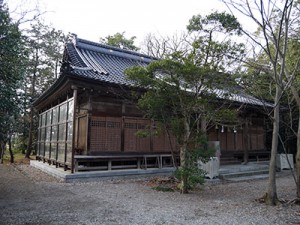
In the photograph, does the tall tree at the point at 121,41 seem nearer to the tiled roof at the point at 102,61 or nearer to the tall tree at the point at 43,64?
the tall tree at the point at 43,64

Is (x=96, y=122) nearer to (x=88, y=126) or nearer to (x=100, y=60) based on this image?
(x=88, y=126)

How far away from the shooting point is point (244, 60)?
301 inches

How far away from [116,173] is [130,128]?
6.62 ft

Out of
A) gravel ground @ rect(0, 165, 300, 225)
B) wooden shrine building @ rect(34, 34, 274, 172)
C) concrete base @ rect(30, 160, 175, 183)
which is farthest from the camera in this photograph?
wooden shrine building @ rect(34, 34, 274, 172)

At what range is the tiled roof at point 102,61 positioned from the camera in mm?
10383

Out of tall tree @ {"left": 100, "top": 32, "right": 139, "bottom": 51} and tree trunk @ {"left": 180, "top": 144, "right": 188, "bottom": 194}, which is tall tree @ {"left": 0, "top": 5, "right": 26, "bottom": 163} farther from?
tall tree @ {"left": 100, "top": 32, "right": 139, "bottom": 51}

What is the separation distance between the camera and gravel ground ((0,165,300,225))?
202 inches

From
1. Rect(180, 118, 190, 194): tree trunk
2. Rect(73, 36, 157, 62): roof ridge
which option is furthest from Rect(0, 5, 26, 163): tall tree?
Rect(73, 36, 157, 62): roof ridge

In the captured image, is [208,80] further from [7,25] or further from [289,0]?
[7,25]

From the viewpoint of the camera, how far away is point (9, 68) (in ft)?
19.4

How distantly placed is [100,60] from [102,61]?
143mm

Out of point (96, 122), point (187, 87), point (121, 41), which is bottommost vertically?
point (96, 122)

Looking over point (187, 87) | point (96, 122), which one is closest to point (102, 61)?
point (96, 122)

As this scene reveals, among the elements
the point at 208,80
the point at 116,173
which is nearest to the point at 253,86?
the point at 208,80
